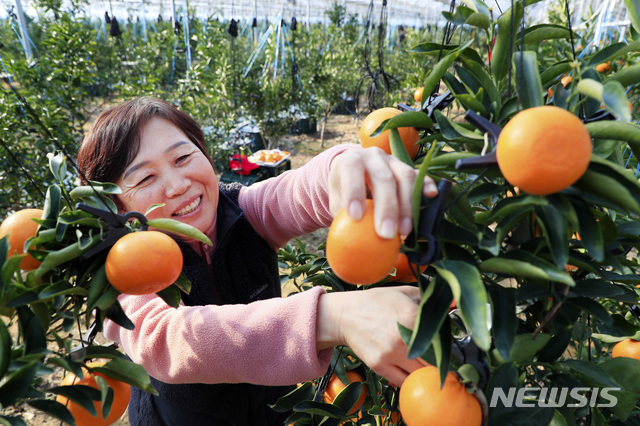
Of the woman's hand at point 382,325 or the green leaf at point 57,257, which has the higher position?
Result: the green leaf at point 57,257

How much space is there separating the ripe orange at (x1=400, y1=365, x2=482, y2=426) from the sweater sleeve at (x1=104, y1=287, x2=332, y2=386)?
225 millimetres

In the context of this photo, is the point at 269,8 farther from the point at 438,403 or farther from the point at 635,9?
the point at 438,403

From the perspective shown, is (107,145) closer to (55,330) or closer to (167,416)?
(55,330)

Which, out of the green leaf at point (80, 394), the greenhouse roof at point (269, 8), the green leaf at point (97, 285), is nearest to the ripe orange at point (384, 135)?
the green leaf at point (97, 285)

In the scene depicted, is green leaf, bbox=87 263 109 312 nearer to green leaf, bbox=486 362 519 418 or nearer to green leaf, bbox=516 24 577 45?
green leaf, bbox=486 362 519 418

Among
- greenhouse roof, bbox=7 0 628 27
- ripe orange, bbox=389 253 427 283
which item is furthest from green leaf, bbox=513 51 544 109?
greenhouse roof, bbox=7 0 628 27

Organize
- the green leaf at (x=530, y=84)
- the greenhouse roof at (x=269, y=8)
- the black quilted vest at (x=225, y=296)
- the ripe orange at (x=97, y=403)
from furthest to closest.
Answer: the greenhouse roof at (x=269, y=8)
the black quilted vest at (x=225, y=296)
the ripe orange at (x=97, y=403)
the green leaf at (x=530, y=84)

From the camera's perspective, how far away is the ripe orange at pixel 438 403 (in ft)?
1.53

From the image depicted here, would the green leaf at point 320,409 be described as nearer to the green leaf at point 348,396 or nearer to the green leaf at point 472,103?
the green leaf at point 348,396

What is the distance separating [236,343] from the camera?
2.47 ft

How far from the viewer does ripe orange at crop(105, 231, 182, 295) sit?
1.81 feet

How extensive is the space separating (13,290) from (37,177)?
8.46ft

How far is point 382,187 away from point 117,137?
0.75m

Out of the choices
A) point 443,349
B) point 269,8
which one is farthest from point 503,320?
point 269,8
